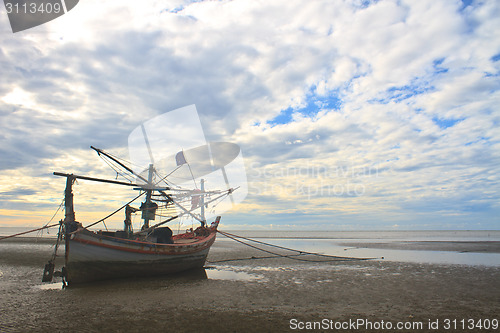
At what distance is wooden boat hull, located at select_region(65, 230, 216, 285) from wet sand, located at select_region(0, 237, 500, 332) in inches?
29.3

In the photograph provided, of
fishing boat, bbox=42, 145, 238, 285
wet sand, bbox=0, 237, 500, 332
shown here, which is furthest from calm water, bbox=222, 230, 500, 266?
fishing boat, bbox=42, 145, 238, 285

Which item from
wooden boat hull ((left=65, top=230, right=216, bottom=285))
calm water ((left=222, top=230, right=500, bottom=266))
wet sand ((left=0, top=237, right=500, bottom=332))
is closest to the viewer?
wet sand ((left=0, top=237, right=500, bottom=332))

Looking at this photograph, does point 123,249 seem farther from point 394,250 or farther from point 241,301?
point 394,250

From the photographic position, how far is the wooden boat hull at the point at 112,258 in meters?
16.1

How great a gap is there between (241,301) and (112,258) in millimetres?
8797

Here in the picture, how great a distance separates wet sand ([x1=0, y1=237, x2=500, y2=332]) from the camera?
977 cm

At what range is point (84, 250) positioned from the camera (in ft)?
53.2

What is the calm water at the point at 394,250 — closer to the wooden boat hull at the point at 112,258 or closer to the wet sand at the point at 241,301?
the wet sand at the point at 241,301

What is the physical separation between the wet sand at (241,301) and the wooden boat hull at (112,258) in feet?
2.44

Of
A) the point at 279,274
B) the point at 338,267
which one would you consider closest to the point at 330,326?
the point at 279,274

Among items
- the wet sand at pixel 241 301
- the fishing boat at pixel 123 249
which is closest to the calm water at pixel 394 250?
the wet sand at pixel 241 301

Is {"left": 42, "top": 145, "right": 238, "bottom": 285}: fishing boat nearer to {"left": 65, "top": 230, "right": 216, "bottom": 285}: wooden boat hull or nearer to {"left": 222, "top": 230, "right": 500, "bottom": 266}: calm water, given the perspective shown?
{"left": 65, "top": 230, "right": 216, "bottom": 285}: wooden boat hull

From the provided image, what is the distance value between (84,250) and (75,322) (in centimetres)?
738

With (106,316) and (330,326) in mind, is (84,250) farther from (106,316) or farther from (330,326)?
(330,326)
